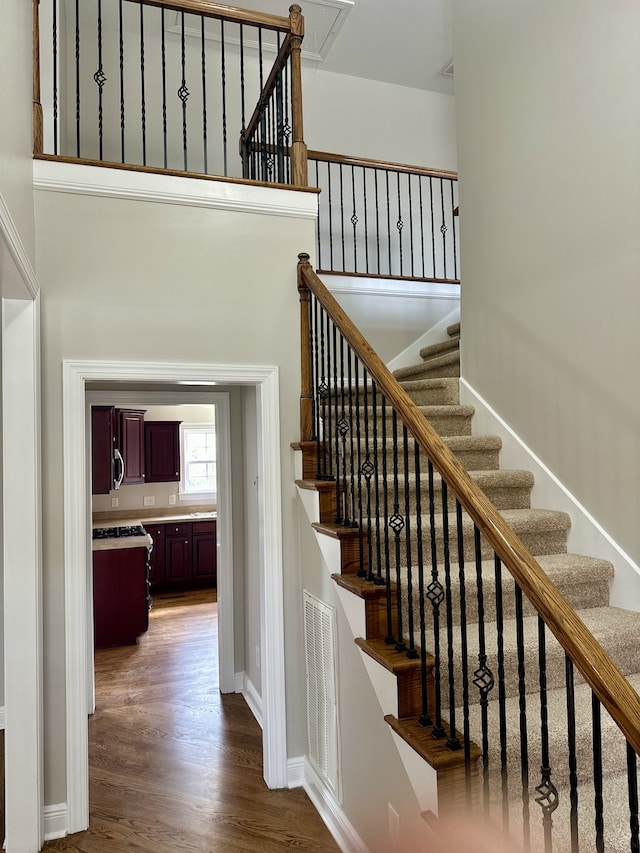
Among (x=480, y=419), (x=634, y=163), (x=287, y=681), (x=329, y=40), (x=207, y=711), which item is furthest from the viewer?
(x=329, y=40)

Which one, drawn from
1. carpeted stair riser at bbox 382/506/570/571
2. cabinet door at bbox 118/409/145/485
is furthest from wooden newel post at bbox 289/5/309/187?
cabinet door at bbox 118/409/145/485

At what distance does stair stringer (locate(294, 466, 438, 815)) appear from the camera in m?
1.76

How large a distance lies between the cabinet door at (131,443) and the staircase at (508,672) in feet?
15.9

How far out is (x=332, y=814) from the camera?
104 inches

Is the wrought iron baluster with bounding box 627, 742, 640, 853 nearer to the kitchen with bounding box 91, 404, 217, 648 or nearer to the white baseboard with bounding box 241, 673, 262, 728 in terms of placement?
the white baseboard with bounding box 241, 673, 262, 728

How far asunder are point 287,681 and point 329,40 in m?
5.47

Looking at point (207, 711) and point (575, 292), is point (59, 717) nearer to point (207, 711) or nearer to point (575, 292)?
point (207, 711)

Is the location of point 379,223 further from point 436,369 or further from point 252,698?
point 252,698

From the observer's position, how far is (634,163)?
2.45m

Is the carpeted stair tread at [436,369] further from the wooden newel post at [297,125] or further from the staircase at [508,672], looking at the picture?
the wooden newel post at [297,125]

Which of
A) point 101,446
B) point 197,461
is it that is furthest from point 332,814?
point 197,461

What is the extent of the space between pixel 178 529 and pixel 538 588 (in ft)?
20.9

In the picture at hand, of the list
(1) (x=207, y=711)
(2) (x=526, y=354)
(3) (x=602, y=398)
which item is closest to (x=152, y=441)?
(1) (x=207, y=711)

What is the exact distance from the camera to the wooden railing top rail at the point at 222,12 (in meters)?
2.87
